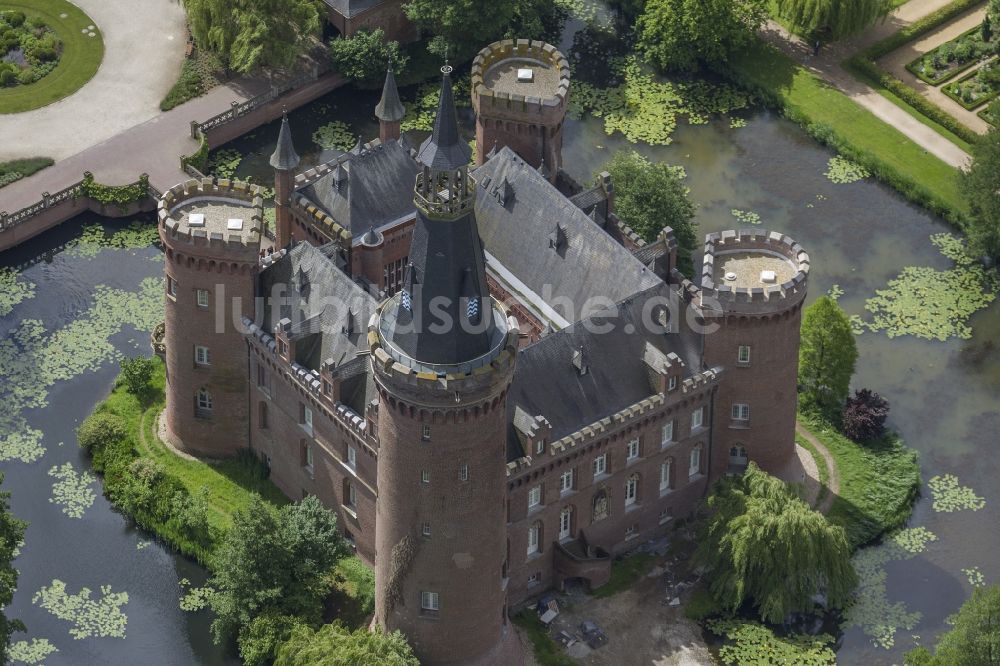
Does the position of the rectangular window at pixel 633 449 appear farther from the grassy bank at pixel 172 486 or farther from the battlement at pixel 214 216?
the battlement at pixel 214 216

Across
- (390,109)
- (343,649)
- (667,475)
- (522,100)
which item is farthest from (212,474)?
(522,100)

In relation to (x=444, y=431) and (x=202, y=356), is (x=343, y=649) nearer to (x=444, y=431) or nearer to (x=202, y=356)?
(x=444, y=431)

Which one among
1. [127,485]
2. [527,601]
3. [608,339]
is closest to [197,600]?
[127,485]

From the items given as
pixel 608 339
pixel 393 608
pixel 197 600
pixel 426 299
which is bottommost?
pixel 197 600

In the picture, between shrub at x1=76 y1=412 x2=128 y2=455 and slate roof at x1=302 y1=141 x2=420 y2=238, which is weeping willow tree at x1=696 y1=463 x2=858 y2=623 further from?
shrub at x1=76 y1=412 x2=128 y2=455

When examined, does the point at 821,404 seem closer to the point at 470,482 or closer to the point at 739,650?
the point at 739,650

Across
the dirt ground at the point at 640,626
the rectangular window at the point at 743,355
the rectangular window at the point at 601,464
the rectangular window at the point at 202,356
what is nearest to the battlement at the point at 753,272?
the rectangular window at the point at 743,355
